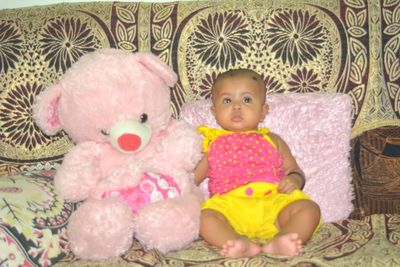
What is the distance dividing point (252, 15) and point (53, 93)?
712 millimetres

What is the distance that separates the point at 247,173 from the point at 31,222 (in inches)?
25.9

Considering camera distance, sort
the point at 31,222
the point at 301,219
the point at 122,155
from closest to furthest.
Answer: the point at 31,222, the point at 301,219, the point at 122,155

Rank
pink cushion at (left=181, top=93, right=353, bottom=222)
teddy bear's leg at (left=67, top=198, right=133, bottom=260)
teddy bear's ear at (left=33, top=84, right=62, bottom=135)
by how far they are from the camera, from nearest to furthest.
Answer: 1. teddy bear's leg at (left=67, top=198, right=133, bottom=260)
2. teddy bear's ear at (left=33, top=84, right=62, bottom=135)
3. pink cushion at (left=181, top=93, right=353, bottom=222)

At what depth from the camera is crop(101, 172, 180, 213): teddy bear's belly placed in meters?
1.49

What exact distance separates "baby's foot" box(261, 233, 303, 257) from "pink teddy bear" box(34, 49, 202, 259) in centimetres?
23

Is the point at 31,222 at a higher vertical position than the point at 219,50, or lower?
lower

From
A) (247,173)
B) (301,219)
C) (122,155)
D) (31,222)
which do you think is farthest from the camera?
(247,173)

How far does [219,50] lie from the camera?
176 centimetres

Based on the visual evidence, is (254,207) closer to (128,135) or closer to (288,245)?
(288,245)

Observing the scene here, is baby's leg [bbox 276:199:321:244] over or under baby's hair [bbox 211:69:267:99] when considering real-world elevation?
under

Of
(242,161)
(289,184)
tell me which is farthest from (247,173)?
(289,184)

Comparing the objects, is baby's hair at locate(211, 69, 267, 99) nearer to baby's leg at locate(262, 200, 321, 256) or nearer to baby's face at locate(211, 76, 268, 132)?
baby's face at locate(211, 76, 268, 132)

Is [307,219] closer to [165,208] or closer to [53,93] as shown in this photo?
[165,208]

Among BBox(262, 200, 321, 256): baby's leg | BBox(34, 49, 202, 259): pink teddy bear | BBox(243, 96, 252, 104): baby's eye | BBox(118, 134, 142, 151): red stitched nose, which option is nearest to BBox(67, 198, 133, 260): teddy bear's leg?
BBox(34, 49, 202, 259): pink teddy bear
